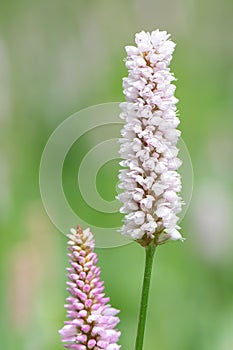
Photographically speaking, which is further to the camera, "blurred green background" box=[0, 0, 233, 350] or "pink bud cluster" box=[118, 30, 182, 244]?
"blurred green background" box=[0, 0, 233, 350]

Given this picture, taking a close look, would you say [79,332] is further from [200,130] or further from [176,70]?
[176,70]

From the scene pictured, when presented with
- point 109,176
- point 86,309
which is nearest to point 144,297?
point 86,309

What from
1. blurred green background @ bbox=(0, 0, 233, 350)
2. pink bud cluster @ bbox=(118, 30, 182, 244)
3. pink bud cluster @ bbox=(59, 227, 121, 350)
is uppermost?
blurred green background @ bbox=(0, 0, 233, 350)

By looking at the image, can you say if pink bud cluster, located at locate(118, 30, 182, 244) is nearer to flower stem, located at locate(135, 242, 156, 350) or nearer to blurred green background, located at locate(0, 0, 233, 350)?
flower stem, located at locate(135, 242, 156, 350)

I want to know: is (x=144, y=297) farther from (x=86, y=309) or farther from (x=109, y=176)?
(x=109, y=176)

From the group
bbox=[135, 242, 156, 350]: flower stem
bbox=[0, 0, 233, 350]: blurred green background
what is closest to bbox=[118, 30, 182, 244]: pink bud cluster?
bbox=[135, 242, 156, 350]: flower stem

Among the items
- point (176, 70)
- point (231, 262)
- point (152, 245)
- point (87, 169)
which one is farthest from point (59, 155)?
point (152, 245)
